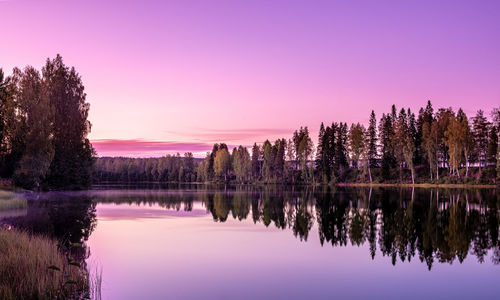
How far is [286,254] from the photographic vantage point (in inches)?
795

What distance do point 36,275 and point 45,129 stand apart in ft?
155

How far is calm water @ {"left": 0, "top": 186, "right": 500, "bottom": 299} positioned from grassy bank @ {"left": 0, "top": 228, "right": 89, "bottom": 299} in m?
1.19

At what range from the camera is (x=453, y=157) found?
302 feet

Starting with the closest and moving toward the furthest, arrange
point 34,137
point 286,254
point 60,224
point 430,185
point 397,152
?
point 286,254 → point 60,224 → point 34,137 → point 430,185 → point 397,152

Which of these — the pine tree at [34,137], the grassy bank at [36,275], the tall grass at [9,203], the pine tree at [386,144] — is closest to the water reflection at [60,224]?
the tall grass at [9,203]

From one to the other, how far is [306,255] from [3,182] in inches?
1813

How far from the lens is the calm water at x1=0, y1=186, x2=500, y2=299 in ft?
46.4

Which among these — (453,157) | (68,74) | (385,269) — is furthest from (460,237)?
(453,157)

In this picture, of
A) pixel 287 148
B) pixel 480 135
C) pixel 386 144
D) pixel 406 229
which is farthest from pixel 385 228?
pixel 287 148

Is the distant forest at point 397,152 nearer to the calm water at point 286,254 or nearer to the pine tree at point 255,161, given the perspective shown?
the pine tree at point 255,161

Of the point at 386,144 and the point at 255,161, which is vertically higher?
the point at 386,144

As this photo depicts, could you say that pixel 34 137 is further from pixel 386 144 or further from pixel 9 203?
pixel 386 144

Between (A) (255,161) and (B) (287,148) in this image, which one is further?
(A) (255,161)

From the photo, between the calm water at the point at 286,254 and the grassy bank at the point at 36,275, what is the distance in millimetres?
1195
